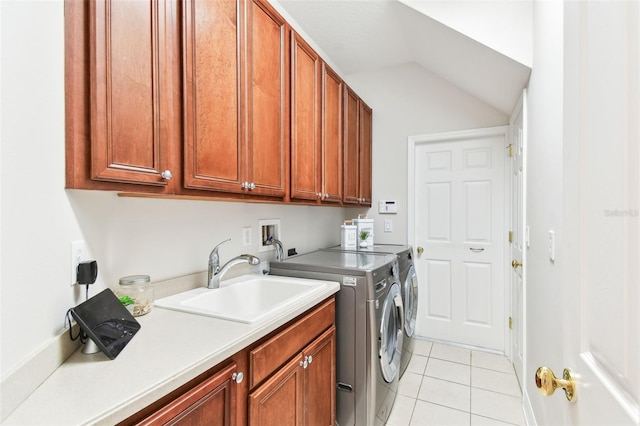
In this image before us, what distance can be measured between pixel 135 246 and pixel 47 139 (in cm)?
57

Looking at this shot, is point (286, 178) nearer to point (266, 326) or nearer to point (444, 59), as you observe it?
point (266, 326)

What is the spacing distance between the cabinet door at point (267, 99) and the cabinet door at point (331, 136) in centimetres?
48

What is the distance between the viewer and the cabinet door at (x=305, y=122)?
70.7 inches

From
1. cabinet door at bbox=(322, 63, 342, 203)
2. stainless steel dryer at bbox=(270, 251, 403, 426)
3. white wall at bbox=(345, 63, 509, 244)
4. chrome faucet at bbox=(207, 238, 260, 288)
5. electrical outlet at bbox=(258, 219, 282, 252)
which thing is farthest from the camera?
white wall at bbox=(345, 63, 509, 244)

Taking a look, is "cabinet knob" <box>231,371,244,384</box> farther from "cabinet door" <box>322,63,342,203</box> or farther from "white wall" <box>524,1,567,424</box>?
"cabinet door" <box>322,63,342,203</box>

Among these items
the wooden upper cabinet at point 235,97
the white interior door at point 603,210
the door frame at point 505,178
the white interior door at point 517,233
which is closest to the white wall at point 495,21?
the white interior door at point 517,233

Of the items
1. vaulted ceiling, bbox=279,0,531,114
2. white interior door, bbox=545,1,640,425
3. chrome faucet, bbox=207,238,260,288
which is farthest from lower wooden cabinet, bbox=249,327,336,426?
vaulted ceiling, bbox=279,0,531,114

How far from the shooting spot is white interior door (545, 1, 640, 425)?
1.38 ft

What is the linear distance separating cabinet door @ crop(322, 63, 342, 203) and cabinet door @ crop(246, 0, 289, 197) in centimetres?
48

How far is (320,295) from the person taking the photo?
1.44 meters

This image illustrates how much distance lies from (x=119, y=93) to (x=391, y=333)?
1.82 metres

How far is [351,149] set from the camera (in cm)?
266

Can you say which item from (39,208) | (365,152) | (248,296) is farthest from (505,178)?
(39,208)

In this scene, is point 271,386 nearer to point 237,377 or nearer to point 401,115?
point 237,377
